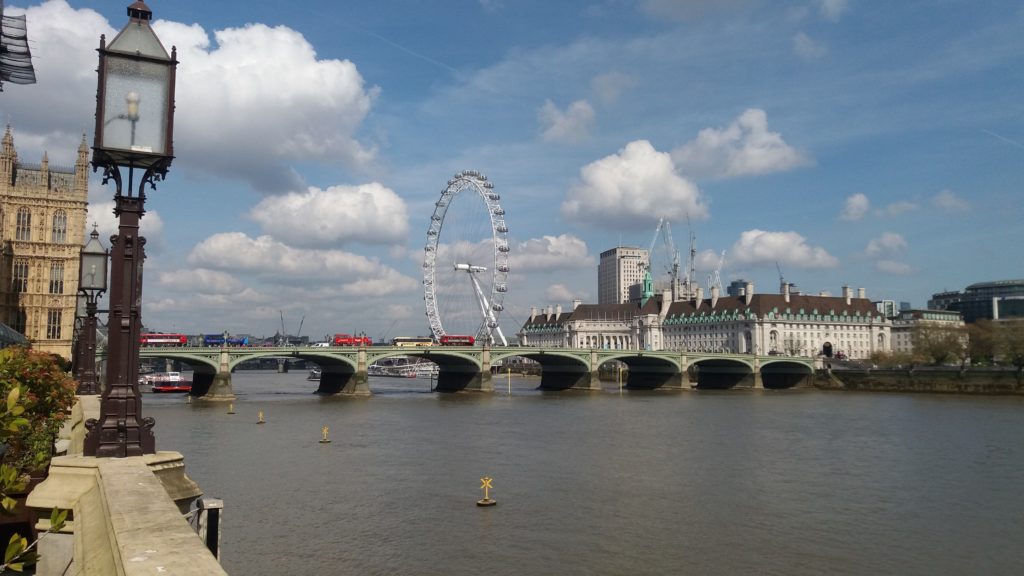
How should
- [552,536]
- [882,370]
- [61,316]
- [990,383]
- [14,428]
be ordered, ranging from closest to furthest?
1. [14,428]
2. [552,536]
3. [61,316]
4. [990,383]
5. [882,370]

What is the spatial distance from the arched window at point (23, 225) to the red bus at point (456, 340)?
53.1 m

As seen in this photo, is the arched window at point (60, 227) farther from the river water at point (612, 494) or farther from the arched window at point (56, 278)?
the river water at point (612, 494)

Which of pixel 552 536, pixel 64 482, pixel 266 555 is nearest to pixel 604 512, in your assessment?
A: pixel 552 536

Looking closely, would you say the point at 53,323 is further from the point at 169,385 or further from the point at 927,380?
the point at 927,380

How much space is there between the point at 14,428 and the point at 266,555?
18588 millimetres

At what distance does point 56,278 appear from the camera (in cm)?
7106

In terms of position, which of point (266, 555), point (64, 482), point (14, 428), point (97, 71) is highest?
point (97, 71)

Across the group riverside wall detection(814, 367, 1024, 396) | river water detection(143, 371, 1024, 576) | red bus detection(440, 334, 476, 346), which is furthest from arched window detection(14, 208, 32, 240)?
riverside wall detection(814, 367, 1024, 396)

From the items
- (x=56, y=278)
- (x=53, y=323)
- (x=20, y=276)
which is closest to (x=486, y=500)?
(x=53, y=323)

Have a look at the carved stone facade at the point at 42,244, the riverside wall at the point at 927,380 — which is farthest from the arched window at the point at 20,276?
the riverside wall at the point at 927,380

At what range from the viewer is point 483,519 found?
26.7 metres

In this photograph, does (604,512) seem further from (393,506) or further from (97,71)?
(97,71)

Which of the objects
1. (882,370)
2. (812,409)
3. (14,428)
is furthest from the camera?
(882,370)

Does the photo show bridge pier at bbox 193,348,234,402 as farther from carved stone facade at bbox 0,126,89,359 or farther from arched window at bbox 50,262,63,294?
arched window at bbox 50,262,63,294
